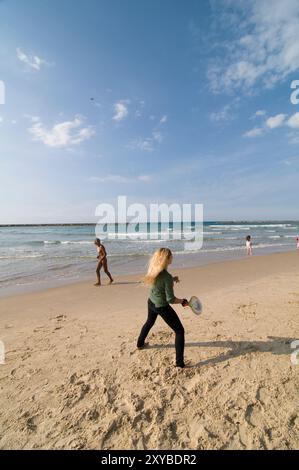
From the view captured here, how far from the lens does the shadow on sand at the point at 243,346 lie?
12.5 feet

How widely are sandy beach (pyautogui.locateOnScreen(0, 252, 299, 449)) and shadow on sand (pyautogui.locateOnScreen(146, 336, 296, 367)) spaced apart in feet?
0.05

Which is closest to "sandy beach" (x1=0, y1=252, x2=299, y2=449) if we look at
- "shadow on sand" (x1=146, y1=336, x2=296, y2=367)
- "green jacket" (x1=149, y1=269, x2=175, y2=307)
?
"shadow on sand" (x1=146, y1=336, x2=296, y2=367)

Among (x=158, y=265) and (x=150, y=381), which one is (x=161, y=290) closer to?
(x=158, y=265)

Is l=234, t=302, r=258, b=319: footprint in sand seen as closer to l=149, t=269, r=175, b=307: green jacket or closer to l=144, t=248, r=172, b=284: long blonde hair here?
l=149, t=269, r=175, b=307: green jacket

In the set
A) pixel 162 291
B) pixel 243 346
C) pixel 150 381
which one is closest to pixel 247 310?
pixel 243 346

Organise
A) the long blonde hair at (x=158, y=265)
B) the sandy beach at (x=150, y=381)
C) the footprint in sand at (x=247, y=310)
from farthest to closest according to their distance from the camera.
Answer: the footprint in sand at (x=247, y=310), the long blonde hair at (x=158, y=265), the sandy beach at (x=150, y=381)

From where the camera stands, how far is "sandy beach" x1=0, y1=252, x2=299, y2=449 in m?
2.47

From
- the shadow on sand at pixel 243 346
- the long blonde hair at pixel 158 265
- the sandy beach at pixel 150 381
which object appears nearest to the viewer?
the sandy beach at pixel 150 381

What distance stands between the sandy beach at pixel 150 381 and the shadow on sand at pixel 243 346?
15 millimetres

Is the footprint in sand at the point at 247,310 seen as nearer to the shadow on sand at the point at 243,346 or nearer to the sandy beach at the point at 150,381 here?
the sandy beach at the point at 150,381

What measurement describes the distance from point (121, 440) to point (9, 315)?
488 cm

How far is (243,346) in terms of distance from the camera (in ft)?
13.4

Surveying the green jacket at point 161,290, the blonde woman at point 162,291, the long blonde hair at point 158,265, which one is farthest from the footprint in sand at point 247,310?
the long blonde hair at point 158,265
